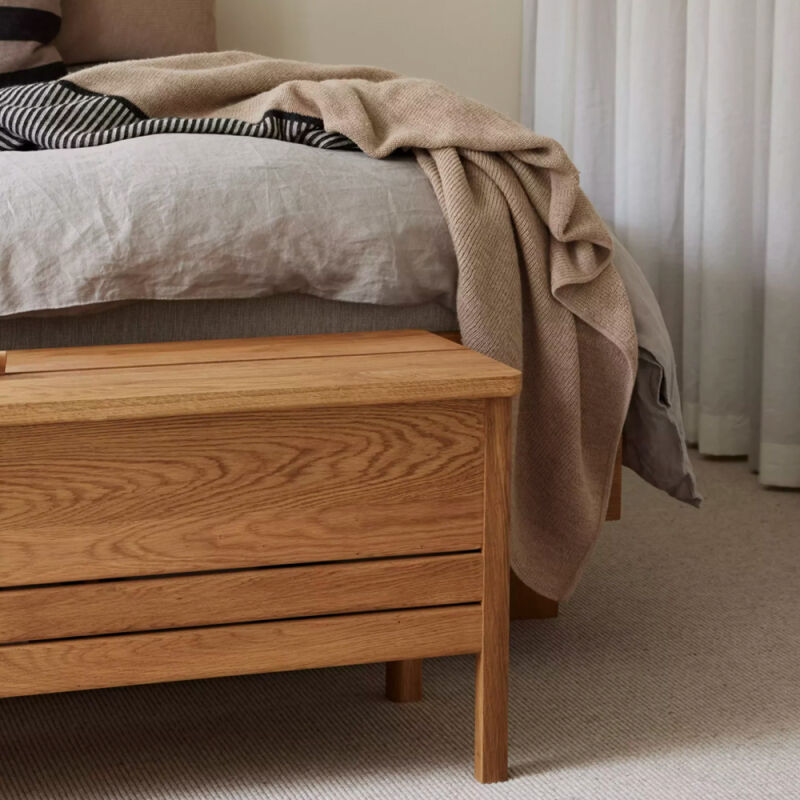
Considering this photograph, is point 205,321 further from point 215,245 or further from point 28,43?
point 28,43

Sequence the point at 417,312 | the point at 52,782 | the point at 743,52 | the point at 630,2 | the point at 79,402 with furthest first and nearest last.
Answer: the point at 630,2 → the point at 743,52 → the point at 417,312 → the point at 52,782 → the point at 79,402

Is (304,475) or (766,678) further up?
(304,475)

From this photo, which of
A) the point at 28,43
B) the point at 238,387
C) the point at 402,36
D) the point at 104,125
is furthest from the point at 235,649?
the point at 402,36

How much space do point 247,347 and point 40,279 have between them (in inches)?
8.8

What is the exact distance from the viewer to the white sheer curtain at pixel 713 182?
6.81ft

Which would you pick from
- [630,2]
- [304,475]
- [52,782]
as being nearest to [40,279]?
[304,475]

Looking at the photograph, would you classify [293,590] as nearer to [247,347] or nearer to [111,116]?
[247,347]

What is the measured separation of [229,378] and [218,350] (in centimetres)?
14

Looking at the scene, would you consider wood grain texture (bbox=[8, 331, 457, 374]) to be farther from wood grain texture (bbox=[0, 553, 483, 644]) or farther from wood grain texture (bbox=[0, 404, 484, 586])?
wood grain texture (bbox=[0, 553, 483, 644])

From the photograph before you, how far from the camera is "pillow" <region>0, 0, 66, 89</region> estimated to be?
2002 millimetres

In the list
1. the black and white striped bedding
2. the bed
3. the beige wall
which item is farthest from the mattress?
the beige wall

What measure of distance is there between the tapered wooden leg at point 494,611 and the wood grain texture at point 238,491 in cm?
1

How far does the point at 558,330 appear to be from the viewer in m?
1.31

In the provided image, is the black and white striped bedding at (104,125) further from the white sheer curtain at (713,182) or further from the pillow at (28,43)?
the white sheer curtain at (713,182)
